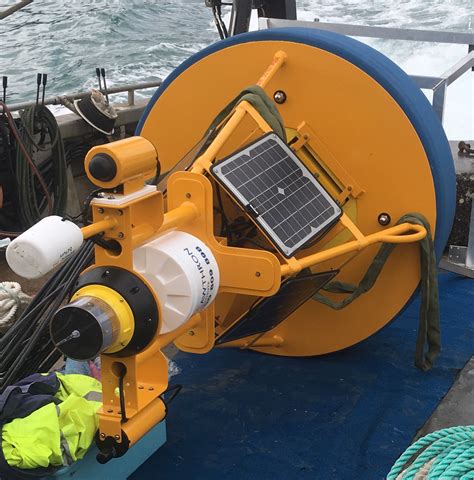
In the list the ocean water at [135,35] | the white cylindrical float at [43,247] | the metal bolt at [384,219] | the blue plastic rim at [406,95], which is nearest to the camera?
the white cylindrical float at [43,247]

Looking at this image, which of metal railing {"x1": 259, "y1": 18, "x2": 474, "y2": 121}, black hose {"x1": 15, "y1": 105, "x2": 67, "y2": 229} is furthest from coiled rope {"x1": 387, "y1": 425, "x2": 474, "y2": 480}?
black hose {"x1": 15, "y1": 105, "x2": 67, "y2": 229}

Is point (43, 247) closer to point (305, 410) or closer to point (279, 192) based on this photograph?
point (279, 192)

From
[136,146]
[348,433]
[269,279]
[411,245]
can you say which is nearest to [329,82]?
[411,245]

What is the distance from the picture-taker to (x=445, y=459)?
1837 millimetres

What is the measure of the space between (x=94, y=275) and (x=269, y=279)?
55cm

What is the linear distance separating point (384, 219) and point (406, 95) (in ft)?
1.48

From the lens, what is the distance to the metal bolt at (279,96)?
116 inches

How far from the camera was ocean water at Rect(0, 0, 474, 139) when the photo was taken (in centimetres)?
1270

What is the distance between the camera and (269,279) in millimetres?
2322

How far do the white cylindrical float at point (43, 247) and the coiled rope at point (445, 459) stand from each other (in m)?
0.94

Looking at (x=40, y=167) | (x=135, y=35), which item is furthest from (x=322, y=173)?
(x=135, y=35)

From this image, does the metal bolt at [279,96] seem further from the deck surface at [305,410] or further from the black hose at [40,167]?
the black hose at [40,167]

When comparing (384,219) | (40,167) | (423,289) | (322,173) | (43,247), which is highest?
(43,247)

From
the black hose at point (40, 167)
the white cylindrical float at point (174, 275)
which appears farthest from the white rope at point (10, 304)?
the white cylindrical float at point (174, 275)
